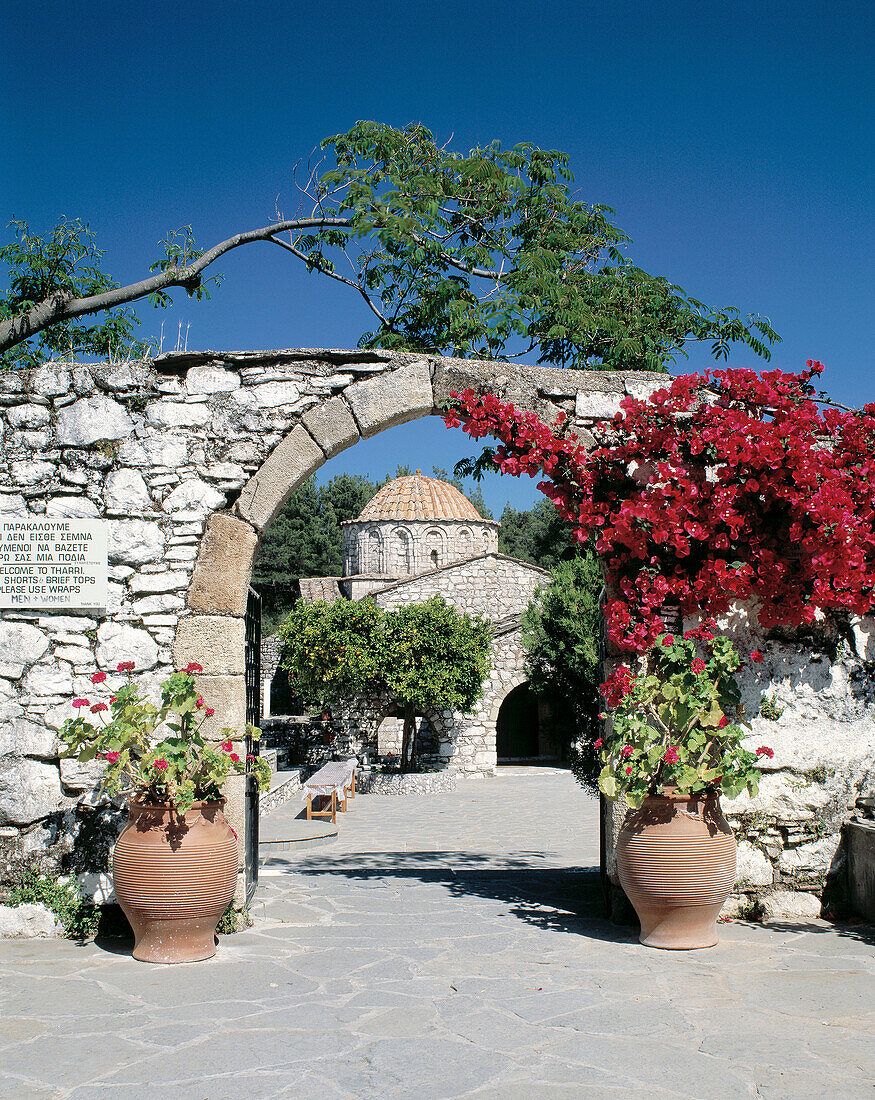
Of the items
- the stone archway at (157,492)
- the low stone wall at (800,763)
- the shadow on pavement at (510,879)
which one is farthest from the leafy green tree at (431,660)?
the stone archway at (157,492)

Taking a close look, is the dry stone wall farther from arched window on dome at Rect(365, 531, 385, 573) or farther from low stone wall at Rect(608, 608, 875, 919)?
arched window on dome at Rect(365, 531, 385, 573)

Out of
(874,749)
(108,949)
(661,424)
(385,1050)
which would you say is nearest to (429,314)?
(661,424)

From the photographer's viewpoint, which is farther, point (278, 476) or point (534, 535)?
point (534, 535)

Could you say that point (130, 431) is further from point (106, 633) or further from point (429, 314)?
point (429, 314)

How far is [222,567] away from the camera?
15.9 ft

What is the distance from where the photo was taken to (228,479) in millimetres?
4906

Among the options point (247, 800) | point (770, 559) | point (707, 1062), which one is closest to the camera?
point (707, 1062)

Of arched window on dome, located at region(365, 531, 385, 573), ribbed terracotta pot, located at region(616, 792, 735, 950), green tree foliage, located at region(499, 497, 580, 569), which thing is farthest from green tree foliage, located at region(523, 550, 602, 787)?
green tree foliage, located at region(499, 497, 580, 569)

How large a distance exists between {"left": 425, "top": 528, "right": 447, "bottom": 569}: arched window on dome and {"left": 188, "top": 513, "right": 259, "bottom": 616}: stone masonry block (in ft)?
66.5

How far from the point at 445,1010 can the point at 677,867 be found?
1.32 meters

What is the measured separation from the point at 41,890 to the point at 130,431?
7.98 feet

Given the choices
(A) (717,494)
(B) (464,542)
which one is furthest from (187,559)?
(B) (464,542)

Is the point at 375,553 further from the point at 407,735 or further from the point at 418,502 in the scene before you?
the point at 407,735

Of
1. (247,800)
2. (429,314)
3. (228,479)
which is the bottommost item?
(247,800)
